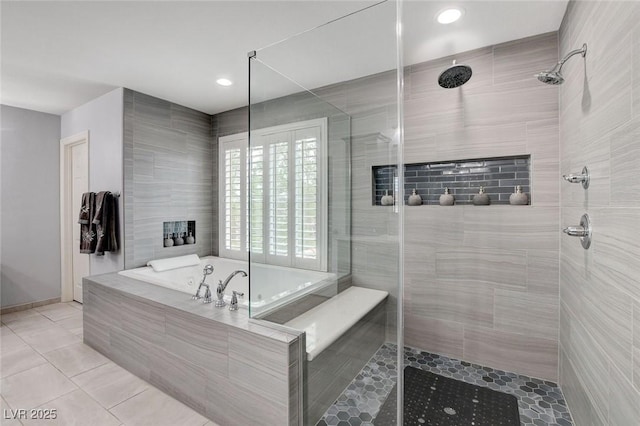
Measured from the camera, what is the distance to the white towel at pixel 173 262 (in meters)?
3.07

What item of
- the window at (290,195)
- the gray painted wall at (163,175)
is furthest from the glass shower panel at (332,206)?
the gray painted wall at (163,175)

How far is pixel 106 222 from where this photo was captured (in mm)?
2939

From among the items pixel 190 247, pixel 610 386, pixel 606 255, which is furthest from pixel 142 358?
pixel 606 255

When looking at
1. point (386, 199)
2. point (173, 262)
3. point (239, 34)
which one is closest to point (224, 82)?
point (239, 34)

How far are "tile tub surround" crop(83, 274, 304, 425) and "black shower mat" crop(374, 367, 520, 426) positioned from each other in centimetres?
60

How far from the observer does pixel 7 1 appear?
1.72m

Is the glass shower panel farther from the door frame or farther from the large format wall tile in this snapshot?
the door frame

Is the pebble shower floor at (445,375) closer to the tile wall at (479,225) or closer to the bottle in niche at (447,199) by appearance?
the tile wall at (479,225)

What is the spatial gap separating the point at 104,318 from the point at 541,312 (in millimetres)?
3457

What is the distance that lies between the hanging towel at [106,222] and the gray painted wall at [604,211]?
375 cm

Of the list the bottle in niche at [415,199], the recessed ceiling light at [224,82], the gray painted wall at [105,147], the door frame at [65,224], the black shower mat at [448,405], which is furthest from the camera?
the door frame at [65,224]

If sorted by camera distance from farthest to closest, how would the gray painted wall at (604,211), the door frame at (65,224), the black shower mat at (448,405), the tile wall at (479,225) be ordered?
the door frame at (65,224) < the tile wall at (479,225) < the black shower mat at (448,405) < the gray painted wall at (604,211)

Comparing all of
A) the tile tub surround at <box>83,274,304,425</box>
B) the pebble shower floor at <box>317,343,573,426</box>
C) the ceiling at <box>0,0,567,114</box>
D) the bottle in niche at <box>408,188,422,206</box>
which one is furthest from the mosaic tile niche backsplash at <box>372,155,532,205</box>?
the tile tub surround at <box>83,274,304,425</box>

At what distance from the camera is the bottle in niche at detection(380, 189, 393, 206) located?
5.19 feet
